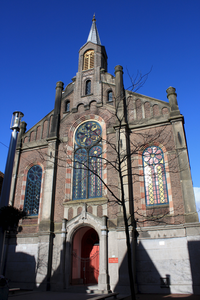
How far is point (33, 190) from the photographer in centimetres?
1889

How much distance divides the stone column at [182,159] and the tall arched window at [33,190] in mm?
10304

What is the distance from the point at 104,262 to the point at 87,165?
646 cm

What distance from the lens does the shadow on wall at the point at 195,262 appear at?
481 inches

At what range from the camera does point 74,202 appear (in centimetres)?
1683

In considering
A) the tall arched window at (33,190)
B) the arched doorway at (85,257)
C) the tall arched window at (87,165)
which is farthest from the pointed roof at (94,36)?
the arched doorway at (85,257)

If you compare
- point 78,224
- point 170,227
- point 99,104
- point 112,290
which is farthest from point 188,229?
point 99,104

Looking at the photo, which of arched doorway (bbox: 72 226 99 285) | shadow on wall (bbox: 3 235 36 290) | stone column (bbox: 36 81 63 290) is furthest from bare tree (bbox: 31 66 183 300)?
shadow on wall (bbox: 3 235 36 290)

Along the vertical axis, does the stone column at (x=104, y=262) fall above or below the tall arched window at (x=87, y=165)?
below

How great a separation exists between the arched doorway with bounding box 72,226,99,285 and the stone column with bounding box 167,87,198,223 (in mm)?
6996

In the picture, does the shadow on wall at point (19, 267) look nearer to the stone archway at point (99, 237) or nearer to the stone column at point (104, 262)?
the stone archway at point (99, 237)

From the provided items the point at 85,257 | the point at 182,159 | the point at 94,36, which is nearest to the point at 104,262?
the point at 85,257

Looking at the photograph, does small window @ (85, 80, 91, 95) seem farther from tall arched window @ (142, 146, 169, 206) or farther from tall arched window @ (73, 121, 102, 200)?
tall arched window @ (142, 146, 169, 206)

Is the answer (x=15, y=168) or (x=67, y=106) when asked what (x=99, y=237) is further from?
(x=67, y=106)

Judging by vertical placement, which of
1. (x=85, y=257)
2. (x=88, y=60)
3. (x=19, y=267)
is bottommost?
(x=19, y=267)
